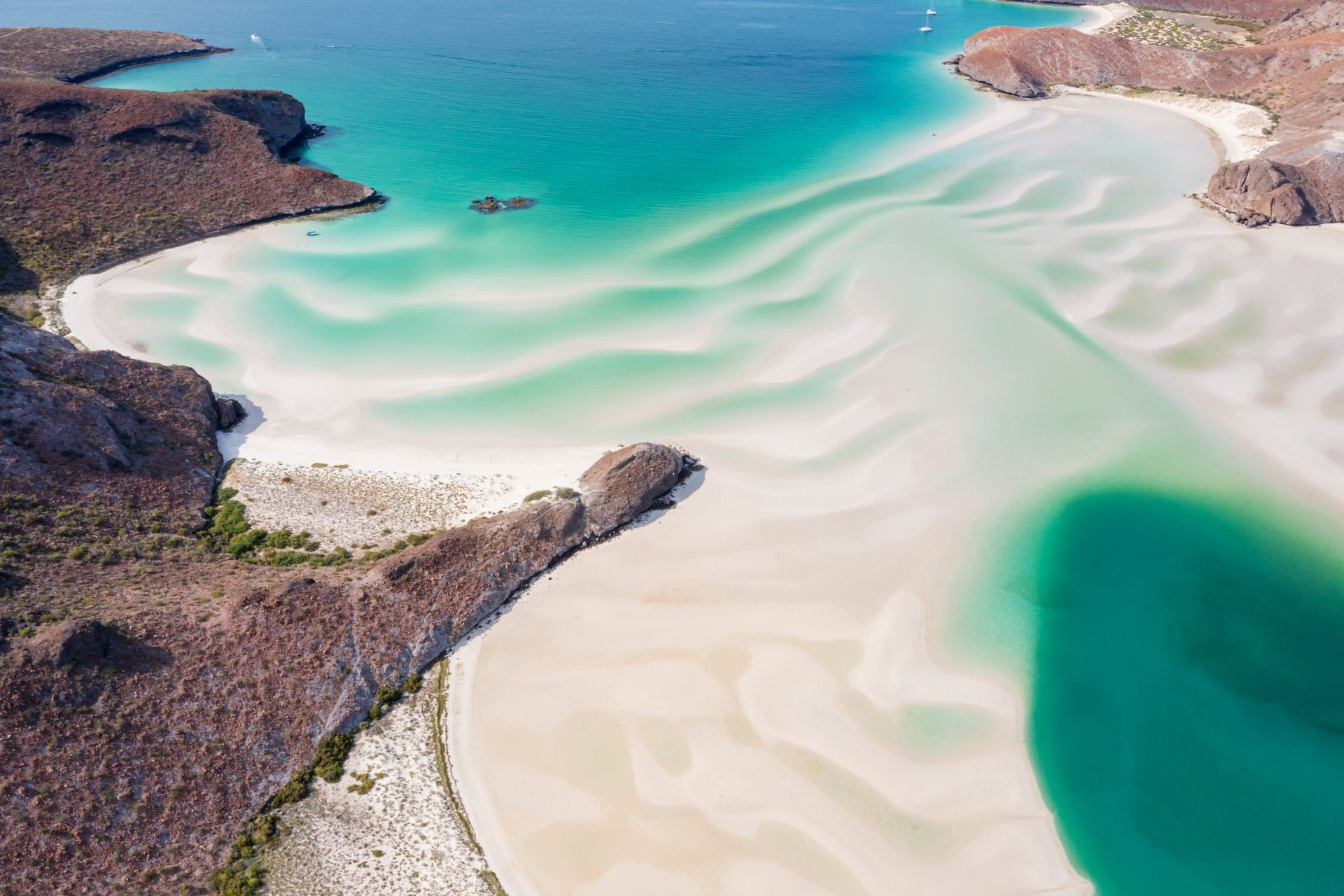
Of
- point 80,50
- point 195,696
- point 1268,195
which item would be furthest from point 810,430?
point 80,50

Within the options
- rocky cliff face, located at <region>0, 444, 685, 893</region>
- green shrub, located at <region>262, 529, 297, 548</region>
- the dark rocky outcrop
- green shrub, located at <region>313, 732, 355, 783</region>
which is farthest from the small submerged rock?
green shrub, located at <region>313, 732, 355, 783</region>

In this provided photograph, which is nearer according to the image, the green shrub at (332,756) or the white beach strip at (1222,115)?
the green shrub at (332,756)

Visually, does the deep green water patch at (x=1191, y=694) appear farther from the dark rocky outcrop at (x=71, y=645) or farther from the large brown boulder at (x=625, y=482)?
the dark rocky outcrop at (x=71, y=645)

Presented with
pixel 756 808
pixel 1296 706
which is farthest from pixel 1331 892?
pixel 756 808

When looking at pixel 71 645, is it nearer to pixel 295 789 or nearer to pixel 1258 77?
pixel 295 789

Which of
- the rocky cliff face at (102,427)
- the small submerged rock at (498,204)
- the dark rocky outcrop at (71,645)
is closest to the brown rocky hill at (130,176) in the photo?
the small submerged rock at (498,204)

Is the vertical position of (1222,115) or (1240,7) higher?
(1240,7)
